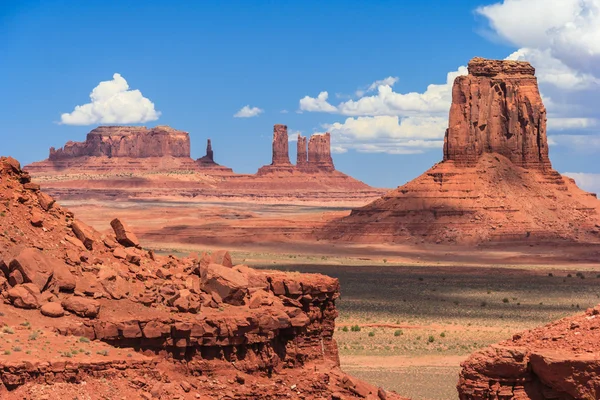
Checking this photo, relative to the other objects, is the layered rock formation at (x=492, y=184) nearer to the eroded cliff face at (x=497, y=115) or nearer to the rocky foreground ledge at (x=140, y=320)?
the eroded cliff face at (x=497, y=115)

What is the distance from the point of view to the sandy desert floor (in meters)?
36.4

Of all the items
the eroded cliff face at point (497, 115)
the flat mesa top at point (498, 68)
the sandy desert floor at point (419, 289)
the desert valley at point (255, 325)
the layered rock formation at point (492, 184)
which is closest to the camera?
the desert valley at point (255, 325)

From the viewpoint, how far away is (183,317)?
1702 centimetres

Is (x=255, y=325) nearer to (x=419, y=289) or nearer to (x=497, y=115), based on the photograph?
(x=419, y=289)

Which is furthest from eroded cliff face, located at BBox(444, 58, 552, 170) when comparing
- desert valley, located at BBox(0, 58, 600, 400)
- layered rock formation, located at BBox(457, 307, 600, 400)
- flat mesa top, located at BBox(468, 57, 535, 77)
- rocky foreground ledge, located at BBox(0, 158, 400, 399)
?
layered rock formation, located at BBox(457, 307, 600, 400)

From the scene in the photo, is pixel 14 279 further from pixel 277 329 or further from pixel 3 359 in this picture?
pixel 277 329

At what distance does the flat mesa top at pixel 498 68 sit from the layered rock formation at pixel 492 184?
0.10 m

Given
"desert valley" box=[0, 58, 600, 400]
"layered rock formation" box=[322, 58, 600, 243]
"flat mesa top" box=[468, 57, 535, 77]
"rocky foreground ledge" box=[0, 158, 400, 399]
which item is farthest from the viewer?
"flat mesa top" box=[468, 57, 535, 77]

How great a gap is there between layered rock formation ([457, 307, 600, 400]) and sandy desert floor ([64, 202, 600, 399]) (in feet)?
47.1

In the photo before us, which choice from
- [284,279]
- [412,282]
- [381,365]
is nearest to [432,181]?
[412,282]

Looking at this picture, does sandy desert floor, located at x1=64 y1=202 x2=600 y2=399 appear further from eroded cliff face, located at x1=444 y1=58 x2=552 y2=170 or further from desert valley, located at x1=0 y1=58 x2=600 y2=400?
eroded cliff face, located at x1=444 y1=58 x2=552 y2=170

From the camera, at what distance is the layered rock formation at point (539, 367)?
13086 mm

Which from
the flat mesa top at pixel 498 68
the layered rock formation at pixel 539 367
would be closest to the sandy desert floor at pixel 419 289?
the layered rock formation at pixel 539 367

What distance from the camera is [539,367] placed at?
43.7 ft
